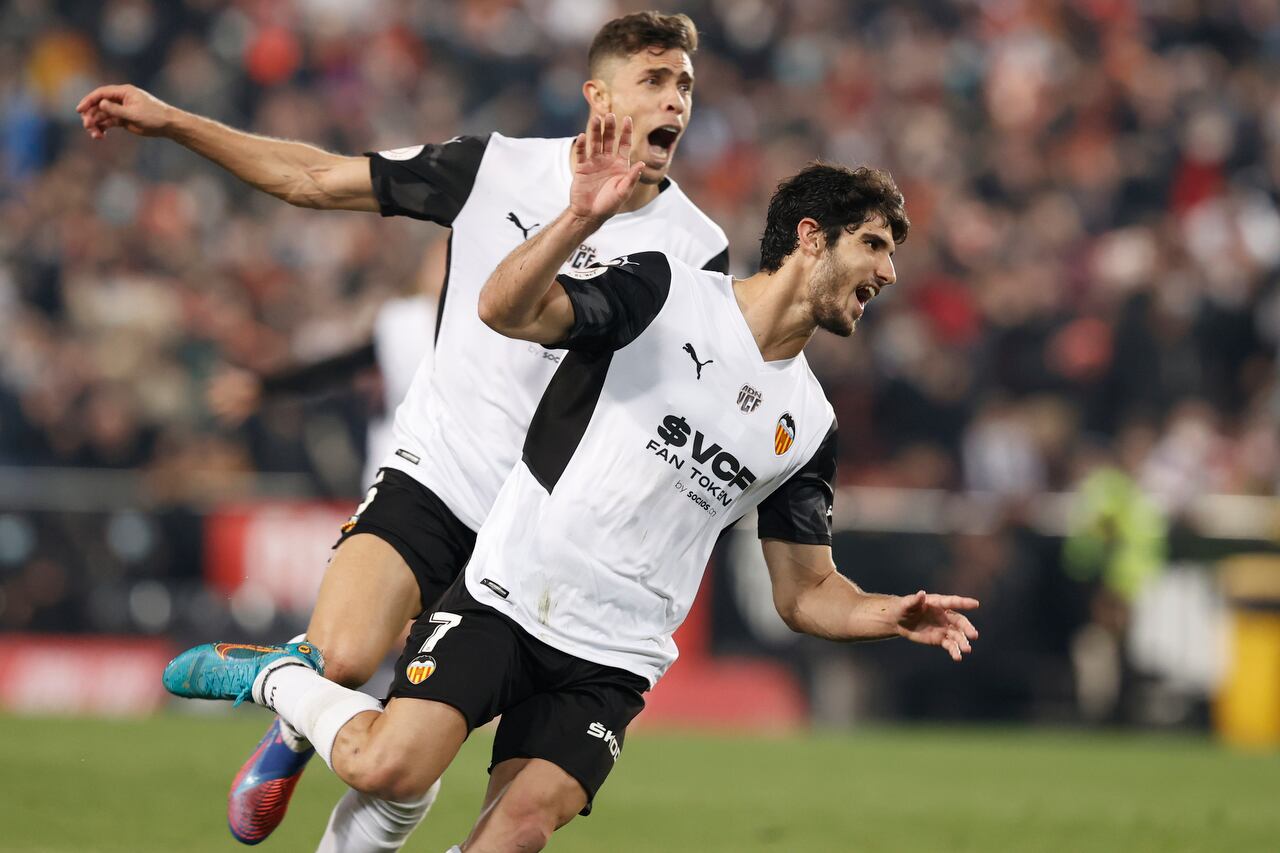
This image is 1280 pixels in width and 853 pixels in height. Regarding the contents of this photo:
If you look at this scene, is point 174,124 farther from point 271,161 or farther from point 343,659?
point 343,659

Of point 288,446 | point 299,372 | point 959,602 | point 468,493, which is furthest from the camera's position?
point 288,446

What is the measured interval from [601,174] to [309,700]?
199 centimetres

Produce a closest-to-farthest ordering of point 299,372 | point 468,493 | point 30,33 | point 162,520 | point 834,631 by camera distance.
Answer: point 834,631
point 468,493
point 299,372
point 162,520
point 30,33

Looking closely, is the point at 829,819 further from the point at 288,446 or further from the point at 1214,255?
the point at 1214,255

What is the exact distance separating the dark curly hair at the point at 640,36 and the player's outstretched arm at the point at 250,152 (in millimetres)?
1053

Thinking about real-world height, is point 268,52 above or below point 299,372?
above

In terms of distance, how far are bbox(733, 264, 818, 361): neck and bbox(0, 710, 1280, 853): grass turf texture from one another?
299cm

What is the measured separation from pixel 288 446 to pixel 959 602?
973 centimetres

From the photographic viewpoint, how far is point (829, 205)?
5.75m

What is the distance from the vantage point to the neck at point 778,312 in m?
5.80

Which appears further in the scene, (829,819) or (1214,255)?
(1214,255)

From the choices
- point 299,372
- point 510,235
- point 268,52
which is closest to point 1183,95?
point 268,52

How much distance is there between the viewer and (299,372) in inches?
349

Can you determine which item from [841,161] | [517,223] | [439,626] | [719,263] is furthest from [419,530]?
[841,161]
